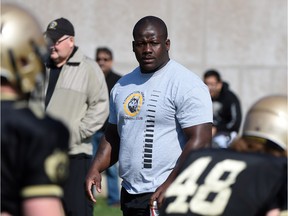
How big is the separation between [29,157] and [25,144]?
46 mm

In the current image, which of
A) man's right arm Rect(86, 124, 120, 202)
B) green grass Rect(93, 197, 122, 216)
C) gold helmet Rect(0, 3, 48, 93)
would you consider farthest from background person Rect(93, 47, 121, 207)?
gold helmet Rect(0, 3, 48, 93)

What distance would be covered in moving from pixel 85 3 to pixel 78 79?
14.7ft

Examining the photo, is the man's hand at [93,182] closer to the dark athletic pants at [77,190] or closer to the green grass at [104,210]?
the dark athletic pants at [77,190]

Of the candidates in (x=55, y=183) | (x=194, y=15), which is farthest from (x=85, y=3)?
(x=55, y=183)

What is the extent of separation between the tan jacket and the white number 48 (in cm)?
335

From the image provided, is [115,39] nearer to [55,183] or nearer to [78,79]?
[78,79]

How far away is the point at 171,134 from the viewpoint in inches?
231

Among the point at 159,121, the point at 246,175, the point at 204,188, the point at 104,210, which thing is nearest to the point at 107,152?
the point at 159,121

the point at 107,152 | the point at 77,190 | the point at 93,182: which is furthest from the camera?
the point at 77,190

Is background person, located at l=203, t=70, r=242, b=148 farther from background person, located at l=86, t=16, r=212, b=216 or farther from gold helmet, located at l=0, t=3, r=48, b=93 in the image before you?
gold helmet, located at l=0, t=3, r=48, b=93

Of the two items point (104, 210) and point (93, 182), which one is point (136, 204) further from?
point (104, 210)

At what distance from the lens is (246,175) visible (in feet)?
13.0

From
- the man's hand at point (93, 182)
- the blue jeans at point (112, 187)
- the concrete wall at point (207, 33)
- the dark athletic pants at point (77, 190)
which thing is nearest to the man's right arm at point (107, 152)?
the man's hand at point (93, 182)

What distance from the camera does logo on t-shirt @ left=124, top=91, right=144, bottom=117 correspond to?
594 centimetres
